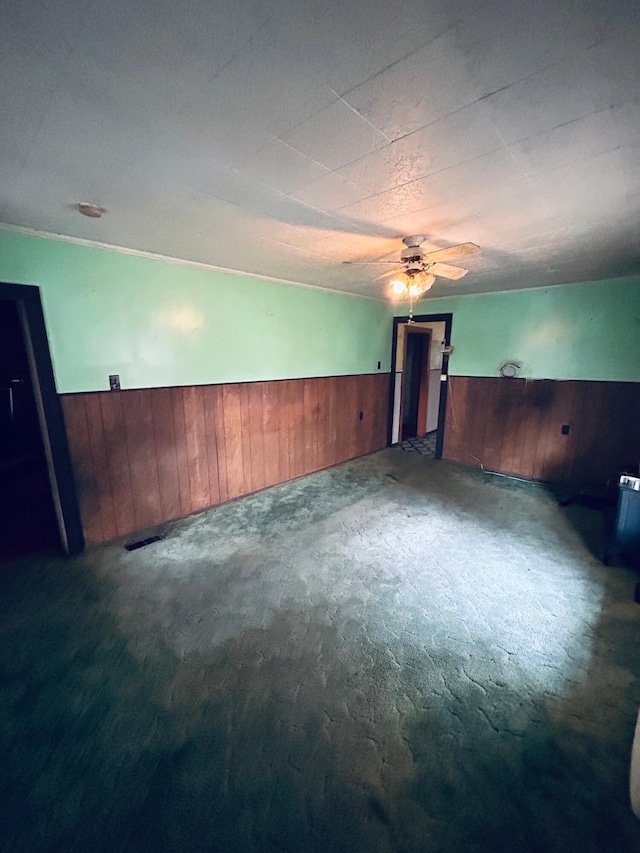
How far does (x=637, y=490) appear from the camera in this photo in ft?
7.93

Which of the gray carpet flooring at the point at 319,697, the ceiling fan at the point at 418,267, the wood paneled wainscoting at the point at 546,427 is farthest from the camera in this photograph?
the wood paneled wainscoting at the point at 546,427

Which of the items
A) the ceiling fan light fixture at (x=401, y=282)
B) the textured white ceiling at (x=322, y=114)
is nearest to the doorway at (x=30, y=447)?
the textured white ceiling at (x=322, y=114)

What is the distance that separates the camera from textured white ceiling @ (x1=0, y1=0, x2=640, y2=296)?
0.82 meters

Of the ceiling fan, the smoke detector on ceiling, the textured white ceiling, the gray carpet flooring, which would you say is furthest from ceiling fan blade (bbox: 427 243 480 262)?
the gray carpet flooring

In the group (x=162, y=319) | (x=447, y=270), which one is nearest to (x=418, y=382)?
(x=447, y=270)

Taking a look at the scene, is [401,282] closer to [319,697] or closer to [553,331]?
[319,697]

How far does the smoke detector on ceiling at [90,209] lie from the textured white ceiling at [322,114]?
2.2 inches

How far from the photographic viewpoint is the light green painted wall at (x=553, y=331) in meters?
3.65

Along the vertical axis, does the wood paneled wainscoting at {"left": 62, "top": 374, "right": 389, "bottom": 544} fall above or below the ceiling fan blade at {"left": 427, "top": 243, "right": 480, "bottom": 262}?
below

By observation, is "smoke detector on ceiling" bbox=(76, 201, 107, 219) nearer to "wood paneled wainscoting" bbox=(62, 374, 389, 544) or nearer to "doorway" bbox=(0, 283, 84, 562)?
"doorway" bbox=(0, 283, 84, 562)

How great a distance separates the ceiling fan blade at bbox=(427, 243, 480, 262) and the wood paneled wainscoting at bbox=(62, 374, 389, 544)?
2.23m

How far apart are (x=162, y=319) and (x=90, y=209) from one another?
1.12 metres

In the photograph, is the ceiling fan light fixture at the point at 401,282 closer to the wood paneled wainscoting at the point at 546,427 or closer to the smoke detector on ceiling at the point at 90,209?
the smoke detector on ceiling at the point at 90,209

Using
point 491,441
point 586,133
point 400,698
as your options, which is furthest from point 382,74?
point 491,441
